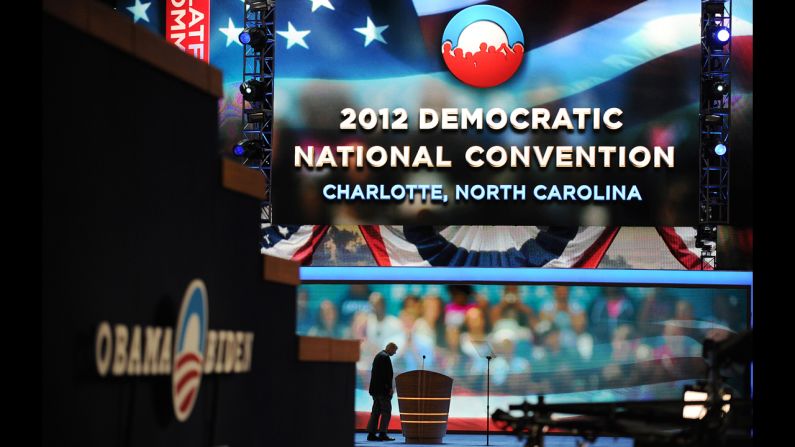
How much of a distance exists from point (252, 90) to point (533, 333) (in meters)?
6.41

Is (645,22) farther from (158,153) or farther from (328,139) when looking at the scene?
(158,153)

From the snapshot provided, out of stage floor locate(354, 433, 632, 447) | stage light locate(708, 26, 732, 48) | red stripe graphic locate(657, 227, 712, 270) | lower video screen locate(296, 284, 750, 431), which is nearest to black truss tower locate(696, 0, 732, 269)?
stage light locate(708, 26, 732, 48)

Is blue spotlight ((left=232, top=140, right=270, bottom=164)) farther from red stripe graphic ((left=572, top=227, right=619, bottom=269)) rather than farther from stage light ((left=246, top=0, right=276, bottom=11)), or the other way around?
red stripe graphic ((left=572, top=227, right=619, bottom=269))

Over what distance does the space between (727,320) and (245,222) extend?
14229 mm

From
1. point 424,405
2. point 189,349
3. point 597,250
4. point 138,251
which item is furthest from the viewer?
point 597,250

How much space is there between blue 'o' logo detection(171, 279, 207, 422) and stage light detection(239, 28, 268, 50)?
1351 centimetres

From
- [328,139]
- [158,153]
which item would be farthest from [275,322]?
[328,139]

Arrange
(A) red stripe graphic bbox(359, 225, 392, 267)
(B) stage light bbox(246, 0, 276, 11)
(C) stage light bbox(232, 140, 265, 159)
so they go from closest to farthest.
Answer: (C) stage light bbox(232, 140, 265, 159) < (B) stage light bbox(246, 0, 276, 11) < (A) red stripe graphic bbox(359, 225, 392, 267)

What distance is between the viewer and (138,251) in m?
6.14

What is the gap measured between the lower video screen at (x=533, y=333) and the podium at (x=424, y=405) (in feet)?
7.08

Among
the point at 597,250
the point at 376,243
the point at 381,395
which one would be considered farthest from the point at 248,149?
the point at 597,250

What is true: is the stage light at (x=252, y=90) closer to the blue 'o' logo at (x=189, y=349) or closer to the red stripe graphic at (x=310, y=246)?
the red stripe graphic at (x=310, y=246)

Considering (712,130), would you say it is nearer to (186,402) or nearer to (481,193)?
(481,193)

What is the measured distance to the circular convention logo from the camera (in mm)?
20453
